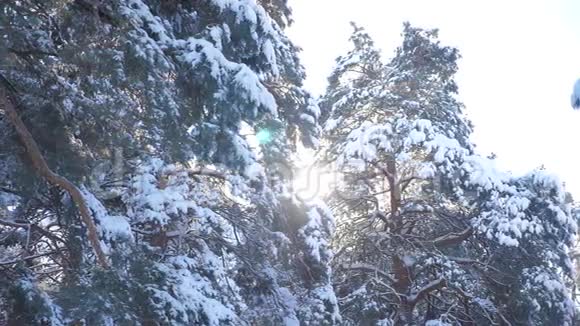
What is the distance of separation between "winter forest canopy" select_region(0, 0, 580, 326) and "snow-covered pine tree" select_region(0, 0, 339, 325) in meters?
0.02

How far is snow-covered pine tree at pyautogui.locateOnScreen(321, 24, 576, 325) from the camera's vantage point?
1129 cm

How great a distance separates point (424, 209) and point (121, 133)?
900 centimetres

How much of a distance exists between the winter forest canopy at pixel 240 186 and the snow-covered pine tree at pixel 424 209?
5cm

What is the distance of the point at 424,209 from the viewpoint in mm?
12859

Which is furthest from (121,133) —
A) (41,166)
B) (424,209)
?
(424,209)

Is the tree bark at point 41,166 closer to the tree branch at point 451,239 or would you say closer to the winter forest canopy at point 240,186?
the winter forest canopy at point 240,186

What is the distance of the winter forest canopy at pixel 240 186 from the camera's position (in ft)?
16.3

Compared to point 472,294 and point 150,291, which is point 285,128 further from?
point 472,294

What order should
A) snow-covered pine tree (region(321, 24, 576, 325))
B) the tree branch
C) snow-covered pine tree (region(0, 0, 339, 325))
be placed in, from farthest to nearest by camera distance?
the tree branch → snow-covered pine tree (region(321, 24, 576, 325)) → snow-covered pine tree (region(0, 0, 339, 325))

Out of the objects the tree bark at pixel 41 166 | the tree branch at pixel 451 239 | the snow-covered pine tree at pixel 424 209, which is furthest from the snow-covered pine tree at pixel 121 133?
the tree branch at pixel 451 239

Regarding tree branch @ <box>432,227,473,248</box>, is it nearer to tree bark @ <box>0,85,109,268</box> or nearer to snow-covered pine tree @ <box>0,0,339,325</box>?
snow-covered pine tree @ <box>0,0,339,325</box>

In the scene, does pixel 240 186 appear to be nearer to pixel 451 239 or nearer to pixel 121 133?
pixel 121 133

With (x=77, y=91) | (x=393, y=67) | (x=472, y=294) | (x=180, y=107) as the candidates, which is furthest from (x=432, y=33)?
(x=77, y=91)

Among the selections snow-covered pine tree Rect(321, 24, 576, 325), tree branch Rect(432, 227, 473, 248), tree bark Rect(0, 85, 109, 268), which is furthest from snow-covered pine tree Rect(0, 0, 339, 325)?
tree branch Rect(432, 227, 473, 248)
